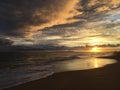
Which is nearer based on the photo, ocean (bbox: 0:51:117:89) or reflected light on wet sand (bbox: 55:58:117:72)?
ocean (bbox: 0:51:117:89)

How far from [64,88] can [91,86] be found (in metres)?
1.81

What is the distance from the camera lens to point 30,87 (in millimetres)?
13391

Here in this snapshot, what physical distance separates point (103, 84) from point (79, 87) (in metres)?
1.68

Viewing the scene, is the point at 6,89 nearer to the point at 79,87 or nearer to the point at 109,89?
the point at 79,87

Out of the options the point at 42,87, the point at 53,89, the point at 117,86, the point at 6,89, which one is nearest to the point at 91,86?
the point at 117,86

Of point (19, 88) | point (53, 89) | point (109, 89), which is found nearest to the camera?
point (109, 89)

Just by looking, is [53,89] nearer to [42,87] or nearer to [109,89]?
[42,87]

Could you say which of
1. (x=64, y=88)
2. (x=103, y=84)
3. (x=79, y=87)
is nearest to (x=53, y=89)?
(x=64, y=88)

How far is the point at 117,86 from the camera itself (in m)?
12.1

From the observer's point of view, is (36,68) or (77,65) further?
(77,65)

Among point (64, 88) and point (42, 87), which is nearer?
point (64, 88)

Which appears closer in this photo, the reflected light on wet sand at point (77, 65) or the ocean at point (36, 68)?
the ocean at point (36, 68)

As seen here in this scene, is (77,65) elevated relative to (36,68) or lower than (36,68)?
lower

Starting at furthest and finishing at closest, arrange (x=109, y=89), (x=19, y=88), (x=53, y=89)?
(x=19, y=88) → (x=53, y=89) → (x=109, y=89)
